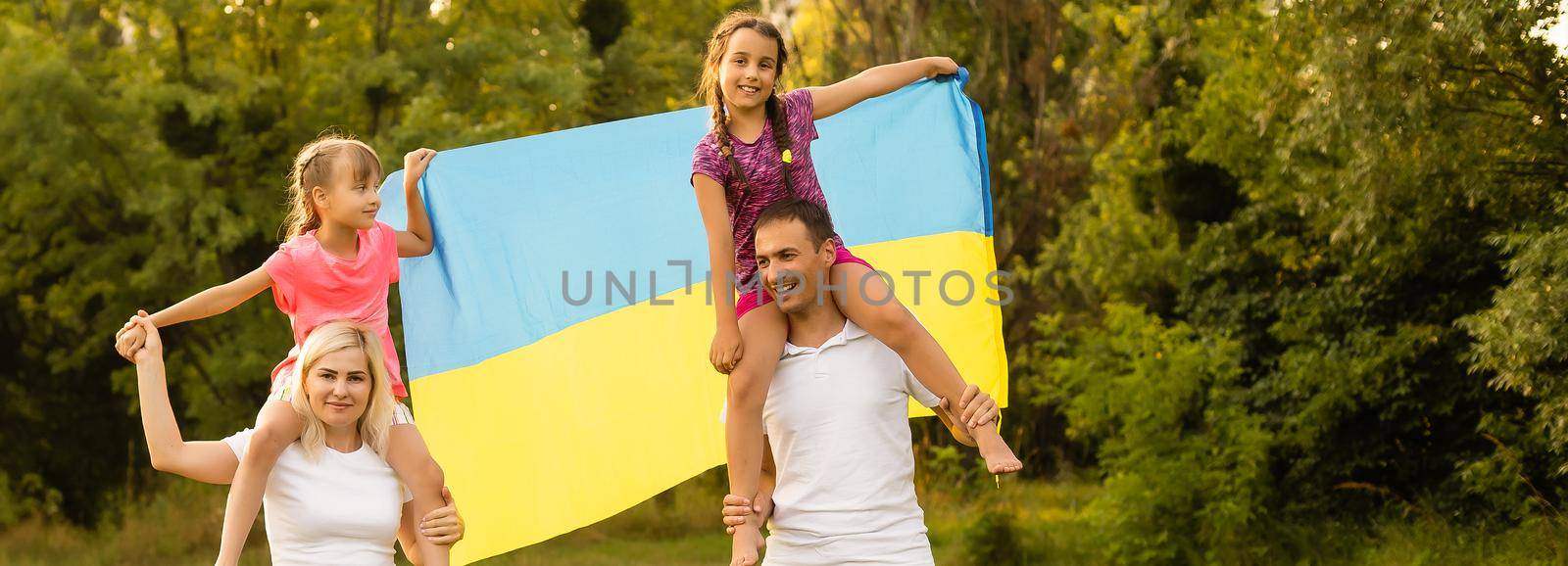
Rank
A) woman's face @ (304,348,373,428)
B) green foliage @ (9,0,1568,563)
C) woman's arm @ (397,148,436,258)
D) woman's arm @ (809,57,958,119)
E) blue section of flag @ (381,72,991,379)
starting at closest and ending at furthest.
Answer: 1. woman's face @ (304,348,373,428)
2. woman's arm @ (809,57,958,119)
3. woman's arm @ (397,148,436,258)
4. blue section of flag @ (381,72,991,379)
5. green foliage @ (9,0,1568,563)

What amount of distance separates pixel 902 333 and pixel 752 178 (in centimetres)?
67


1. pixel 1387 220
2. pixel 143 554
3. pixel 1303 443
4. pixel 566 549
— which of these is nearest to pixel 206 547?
pixel 143 554

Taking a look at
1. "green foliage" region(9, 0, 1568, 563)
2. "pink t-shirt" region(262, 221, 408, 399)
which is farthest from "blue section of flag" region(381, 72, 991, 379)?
"green foliage" region(9, 0, 1568, 563)

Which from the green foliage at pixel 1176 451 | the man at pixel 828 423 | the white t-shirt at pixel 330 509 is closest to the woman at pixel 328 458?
the white t-shirt at pixel 330 509

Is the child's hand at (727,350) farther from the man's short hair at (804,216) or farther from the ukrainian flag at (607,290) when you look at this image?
the ukrainian flag at (607,290)

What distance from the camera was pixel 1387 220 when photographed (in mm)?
9305

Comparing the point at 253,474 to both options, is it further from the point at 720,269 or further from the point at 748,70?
the point at 748,70

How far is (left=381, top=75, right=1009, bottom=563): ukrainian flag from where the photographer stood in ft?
16.6

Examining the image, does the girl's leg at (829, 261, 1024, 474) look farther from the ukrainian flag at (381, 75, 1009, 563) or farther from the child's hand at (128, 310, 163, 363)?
the child's hand at (128, 310, 163, 363)

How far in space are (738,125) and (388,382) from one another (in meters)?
1.22

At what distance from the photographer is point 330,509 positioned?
3488 millimetres

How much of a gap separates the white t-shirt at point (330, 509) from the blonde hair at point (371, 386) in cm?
4

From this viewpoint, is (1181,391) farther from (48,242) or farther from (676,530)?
(48,242)

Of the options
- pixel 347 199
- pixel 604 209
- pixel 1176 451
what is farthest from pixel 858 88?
pixel 1176 451
